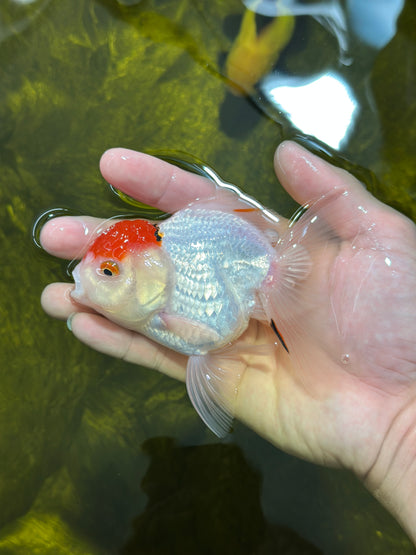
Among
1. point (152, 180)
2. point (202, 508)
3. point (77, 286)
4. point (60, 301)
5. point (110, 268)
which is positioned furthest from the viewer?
point (202, 508)

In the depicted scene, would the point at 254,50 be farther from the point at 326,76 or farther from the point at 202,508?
the point at 202,508

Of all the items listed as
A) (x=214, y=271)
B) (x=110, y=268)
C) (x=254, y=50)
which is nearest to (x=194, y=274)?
(x=214, y=271)

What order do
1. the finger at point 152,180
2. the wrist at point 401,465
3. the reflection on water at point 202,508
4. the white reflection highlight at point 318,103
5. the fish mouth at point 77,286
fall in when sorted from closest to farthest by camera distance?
the wrist at point 401,465
the fish mouth at point 77,286
the finger at point 152,180
the reflection on water at point 202,508
the white reflection highlight at point 318,103

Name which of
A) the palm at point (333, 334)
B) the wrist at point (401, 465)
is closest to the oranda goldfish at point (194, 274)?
the palm at point (333, 334)

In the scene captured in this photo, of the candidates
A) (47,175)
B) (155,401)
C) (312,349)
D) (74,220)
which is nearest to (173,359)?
(155,401)

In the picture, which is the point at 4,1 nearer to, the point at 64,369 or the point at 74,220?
the point at 74,220

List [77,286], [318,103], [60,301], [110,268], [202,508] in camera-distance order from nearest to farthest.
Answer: [110,268] < [77,286] < [60,301] < [202,508] < [318,103]

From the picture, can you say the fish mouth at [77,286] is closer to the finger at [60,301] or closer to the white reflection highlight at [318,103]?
the finger at [60,301]
